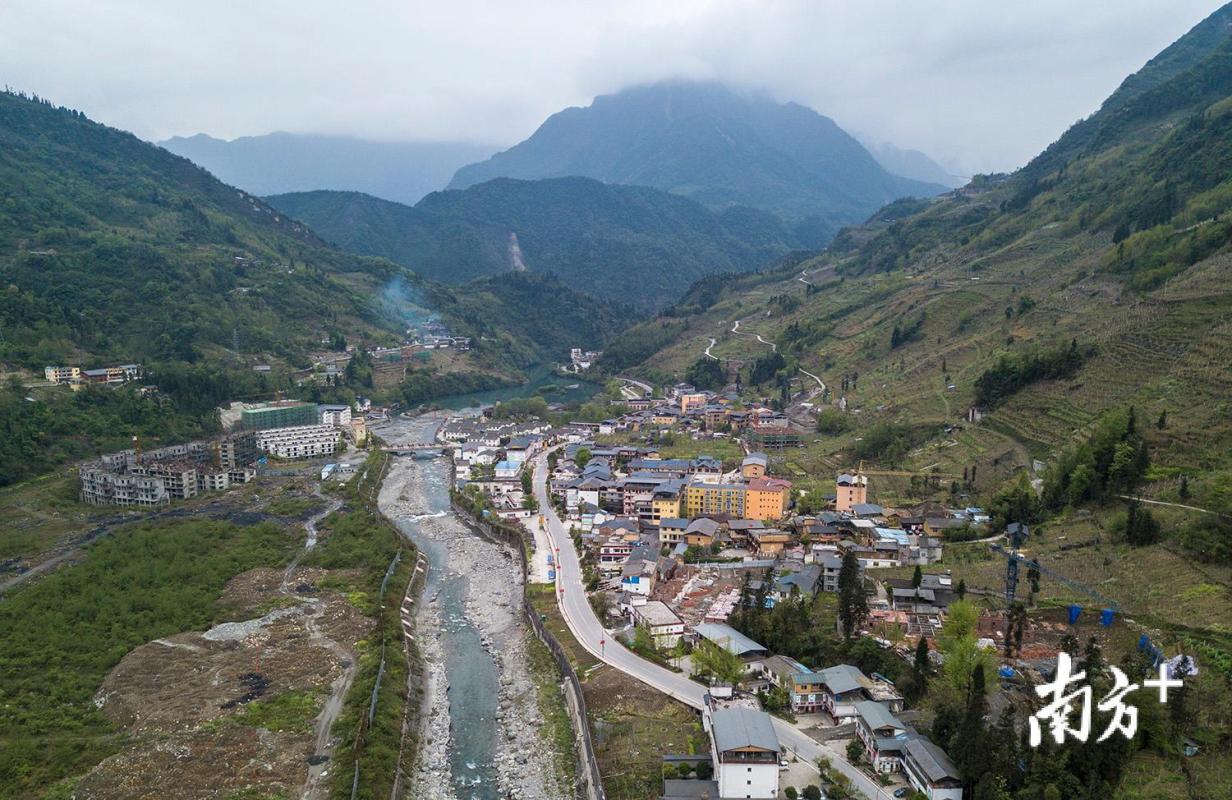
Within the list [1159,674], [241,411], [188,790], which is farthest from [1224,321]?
[241,411]

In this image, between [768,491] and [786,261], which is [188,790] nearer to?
[768,491]

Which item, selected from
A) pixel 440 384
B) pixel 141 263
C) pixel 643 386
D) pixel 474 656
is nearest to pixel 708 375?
pixel 643 386

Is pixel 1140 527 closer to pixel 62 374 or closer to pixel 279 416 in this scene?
pixel 279 416

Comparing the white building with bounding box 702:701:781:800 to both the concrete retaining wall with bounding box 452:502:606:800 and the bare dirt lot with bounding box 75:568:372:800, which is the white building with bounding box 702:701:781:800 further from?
the bare dirt lot with bounding box 75:568:372:800

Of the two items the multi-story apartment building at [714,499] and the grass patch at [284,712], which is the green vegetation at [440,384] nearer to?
the multi-story apartment building at [714,499]

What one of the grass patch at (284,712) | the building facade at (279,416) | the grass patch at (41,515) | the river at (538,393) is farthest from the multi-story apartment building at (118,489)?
the river at (538,393)

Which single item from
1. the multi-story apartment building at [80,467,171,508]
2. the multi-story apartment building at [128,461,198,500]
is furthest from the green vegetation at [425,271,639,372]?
the multi-story apartment building at [80,467,171,508]

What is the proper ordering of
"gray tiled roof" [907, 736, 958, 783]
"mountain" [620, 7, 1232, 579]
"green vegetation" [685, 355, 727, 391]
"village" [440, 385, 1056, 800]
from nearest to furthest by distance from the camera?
1. "gray tiled roof" [907, 736, 958, 783]
2. "village" [440, 385, 1056, 800]
3. "mountain" [620, 7, 1232, 579]
4. "green vegetation" [685, 355, 727, 391]
